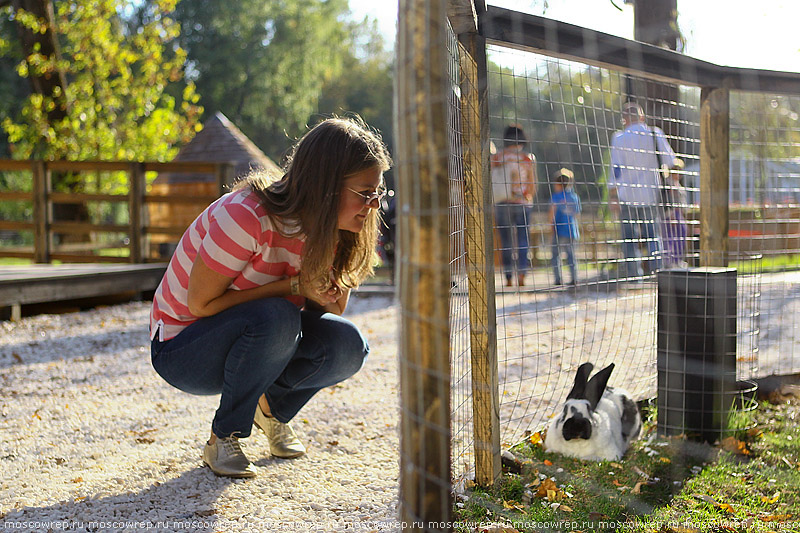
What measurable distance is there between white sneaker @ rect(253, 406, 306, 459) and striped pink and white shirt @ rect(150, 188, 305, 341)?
0.53 m

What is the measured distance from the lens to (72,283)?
6.54 m

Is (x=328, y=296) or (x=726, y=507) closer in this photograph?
(x=726, y=507)

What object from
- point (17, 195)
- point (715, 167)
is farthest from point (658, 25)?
point (17, 195)

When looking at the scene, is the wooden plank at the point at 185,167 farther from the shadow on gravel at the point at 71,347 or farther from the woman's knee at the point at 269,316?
the woman's knee at the point at 269,316

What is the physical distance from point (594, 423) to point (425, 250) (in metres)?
1.75

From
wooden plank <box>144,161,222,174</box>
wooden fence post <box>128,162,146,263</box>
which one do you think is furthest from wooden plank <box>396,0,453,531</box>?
wooden fence post <box>128,162,146,263</box>

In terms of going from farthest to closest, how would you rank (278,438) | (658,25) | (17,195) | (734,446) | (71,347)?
(17,195)
(658,25)
(71,347)
(734,446)
(278,438)

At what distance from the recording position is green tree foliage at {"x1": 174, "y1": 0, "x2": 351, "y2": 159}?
2620 cm

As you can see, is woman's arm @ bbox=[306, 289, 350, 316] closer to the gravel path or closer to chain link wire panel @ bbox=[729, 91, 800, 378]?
the gravel path

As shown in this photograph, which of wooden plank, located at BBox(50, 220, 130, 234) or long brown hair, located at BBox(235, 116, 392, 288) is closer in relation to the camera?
long brown hair, located at BBox(235, 116, 392, 288)

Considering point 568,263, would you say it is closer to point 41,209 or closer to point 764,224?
point 764,224

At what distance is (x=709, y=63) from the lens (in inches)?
137

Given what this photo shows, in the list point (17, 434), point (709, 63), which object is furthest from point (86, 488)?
point (709, 63)

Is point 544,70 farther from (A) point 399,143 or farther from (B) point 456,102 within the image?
(A) point 399,143
